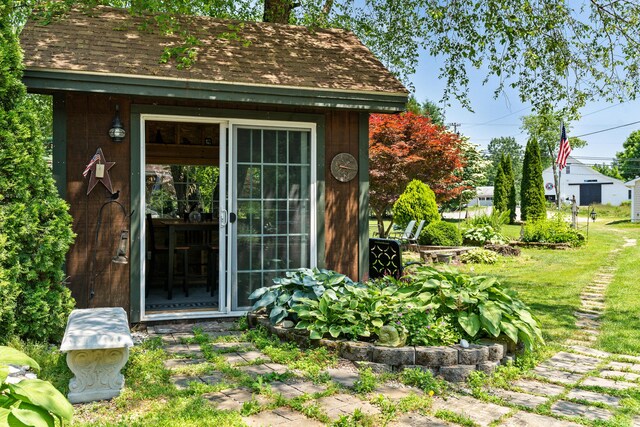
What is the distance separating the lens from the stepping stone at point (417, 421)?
2.88m

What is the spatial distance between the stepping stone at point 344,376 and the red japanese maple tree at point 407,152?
33.2 ft

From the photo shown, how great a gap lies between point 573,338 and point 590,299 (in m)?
2.23

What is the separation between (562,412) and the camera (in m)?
3.14

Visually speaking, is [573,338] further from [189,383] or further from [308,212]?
[189,383]

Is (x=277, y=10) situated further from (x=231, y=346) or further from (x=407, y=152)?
(x=231, y=346)

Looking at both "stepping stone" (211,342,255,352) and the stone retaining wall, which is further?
"stepping stone" (211,342,255,352)

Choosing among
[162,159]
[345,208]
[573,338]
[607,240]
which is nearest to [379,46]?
[162,159]

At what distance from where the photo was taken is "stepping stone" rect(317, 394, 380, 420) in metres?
2.98

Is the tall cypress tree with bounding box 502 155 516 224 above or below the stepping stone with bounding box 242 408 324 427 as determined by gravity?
above

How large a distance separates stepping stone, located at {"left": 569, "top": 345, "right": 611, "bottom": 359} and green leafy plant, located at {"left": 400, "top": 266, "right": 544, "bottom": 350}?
45 cm

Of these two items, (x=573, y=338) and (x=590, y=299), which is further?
(x=590, y=299)

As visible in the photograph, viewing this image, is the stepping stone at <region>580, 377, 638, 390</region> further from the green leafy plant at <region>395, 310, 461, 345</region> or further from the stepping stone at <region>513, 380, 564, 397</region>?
the green leafy plant at <region>395, 310, 461, 345</region>

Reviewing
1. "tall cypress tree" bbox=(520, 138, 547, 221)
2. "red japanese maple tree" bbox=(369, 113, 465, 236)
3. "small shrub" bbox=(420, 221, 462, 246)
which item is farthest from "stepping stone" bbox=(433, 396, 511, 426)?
"tall cypress tree" bbox=(520, 138, 547, 221)

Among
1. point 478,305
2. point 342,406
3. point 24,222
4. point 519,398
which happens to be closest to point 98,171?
point 24,222
